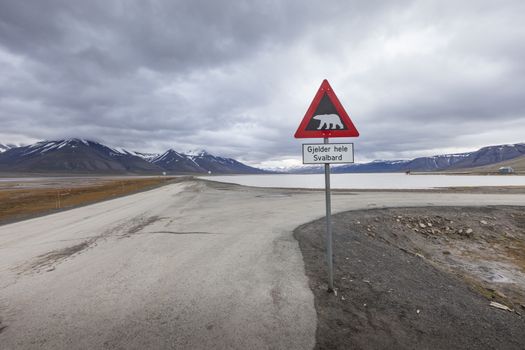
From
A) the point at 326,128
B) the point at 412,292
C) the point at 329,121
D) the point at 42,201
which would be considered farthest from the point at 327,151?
the point at 42,201

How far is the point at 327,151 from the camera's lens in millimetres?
3986

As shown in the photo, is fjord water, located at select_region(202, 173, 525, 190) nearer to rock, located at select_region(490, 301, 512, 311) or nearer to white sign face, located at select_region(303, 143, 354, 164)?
rock, located at select_region(490, 301, 512, 311)

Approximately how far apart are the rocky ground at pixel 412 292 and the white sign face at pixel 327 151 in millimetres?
2181

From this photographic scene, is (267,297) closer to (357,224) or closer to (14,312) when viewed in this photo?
(14,312)

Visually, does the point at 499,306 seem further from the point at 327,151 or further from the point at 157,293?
the point at 157,293

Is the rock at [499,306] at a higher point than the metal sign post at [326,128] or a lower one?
lower

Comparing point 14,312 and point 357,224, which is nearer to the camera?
point 14,312

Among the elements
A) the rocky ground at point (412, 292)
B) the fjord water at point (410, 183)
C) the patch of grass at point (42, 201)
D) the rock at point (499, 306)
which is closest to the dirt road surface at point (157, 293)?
the rocky ground at point (412, 292)

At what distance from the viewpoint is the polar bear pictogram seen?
408cm

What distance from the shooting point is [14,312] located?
3.63m

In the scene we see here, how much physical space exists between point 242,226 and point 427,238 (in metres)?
7.83

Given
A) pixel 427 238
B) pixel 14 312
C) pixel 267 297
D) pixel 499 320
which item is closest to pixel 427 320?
pixel 499 320

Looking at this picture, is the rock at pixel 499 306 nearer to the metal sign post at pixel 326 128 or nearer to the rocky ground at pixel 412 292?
the rocky ground at pixel 412 292

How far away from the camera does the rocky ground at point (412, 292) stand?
3195 mm
